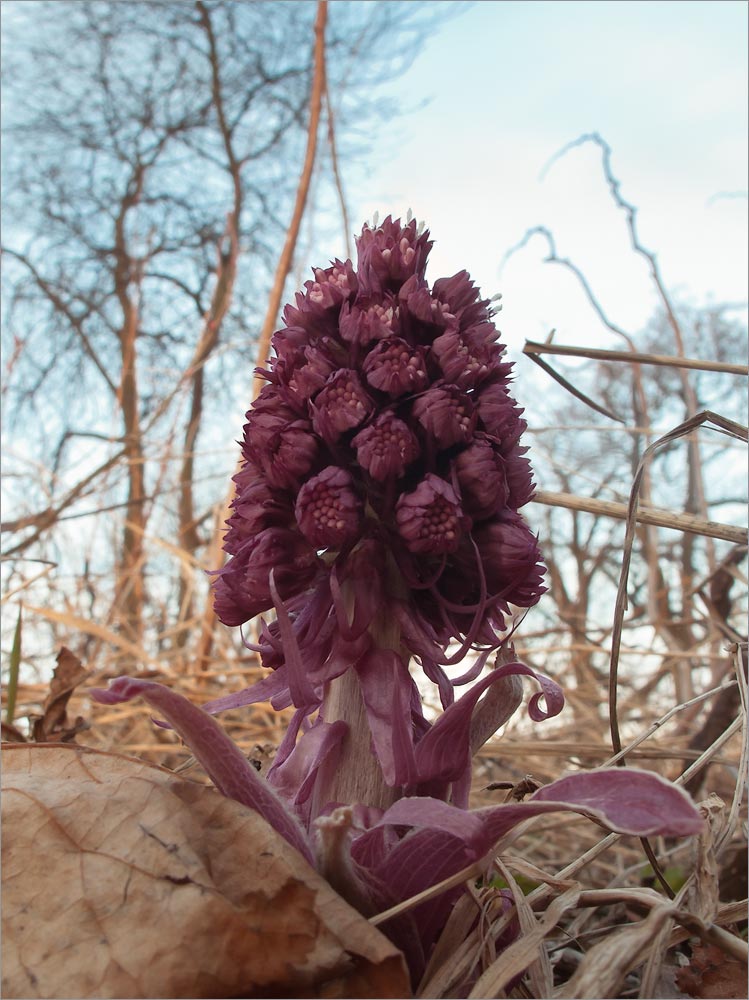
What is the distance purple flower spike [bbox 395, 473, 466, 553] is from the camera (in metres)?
0.85

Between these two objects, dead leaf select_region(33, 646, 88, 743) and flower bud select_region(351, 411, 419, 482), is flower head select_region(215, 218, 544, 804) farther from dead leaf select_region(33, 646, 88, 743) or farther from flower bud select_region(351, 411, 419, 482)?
dead leaf select_region(33, 646, 88, 743)

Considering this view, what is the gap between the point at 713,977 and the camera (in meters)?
0.89

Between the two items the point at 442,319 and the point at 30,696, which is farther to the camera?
the point at 30,696

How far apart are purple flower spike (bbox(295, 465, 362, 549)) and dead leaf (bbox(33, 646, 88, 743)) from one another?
75cm

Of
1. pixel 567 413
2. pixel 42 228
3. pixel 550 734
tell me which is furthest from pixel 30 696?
pixel 567 413

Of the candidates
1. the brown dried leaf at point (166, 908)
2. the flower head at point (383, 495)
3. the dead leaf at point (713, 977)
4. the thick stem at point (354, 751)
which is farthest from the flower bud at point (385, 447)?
the dead leaf at point (713, 977)

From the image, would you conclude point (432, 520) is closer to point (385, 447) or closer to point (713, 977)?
point (385, 447)

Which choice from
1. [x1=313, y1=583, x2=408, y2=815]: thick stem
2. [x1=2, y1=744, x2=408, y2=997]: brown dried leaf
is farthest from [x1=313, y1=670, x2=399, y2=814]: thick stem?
[x1=2, y1=744, x2=408, y2=997]: brown dried leaf

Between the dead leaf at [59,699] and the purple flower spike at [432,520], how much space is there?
82 centimetres

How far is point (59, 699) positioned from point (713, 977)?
1.08 meters

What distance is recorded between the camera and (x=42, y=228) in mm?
5883

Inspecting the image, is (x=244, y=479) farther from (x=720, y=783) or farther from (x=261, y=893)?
(x=720, y=783)

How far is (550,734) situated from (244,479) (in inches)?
92.4

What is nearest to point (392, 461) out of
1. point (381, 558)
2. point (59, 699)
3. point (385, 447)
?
point (385, 447)
